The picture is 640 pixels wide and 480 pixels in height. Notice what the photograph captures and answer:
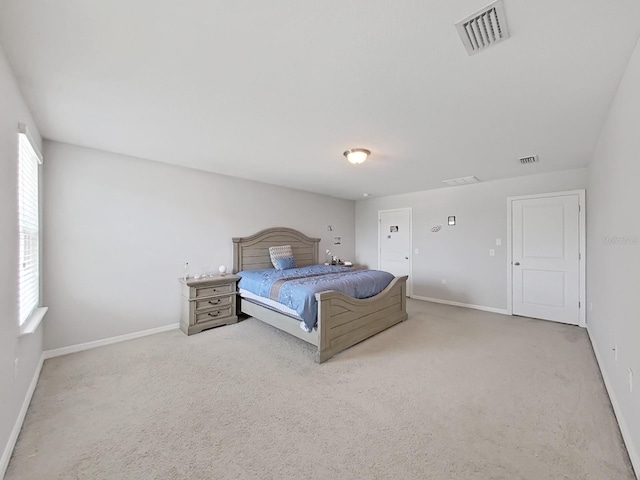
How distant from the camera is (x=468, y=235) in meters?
4.87

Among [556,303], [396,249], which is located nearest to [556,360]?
[556,303]

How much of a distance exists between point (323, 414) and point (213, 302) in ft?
8.06

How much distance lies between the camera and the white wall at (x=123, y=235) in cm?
296

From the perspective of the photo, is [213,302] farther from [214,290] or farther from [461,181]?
[461,181]

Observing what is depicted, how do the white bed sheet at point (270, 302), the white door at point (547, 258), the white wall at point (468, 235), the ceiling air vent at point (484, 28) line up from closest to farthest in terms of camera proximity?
1. the ceiling air vent at point (484, 28)
2. the white bed sheet at point (270, 302)
3. the white door at point (547, 258)
4. the white wall at point (468, 235)

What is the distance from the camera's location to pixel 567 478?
1439 millimetres

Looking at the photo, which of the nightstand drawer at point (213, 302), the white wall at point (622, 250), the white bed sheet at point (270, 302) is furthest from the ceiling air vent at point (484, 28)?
the nightstand drawer at point (213, 302)

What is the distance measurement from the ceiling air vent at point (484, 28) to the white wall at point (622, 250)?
80 centimetres

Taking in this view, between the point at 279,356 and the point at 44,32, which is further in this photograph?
the point at 279,356

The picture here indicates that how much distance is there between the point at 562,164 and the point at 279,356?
451cm

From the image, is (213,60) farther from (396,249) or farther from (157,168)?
(396,249)

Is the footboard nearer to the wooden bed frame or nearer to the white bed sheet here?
the wooden bed frame

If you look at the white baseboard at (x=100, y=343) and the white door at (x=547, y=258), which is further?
the white door at (x=547, y=258)

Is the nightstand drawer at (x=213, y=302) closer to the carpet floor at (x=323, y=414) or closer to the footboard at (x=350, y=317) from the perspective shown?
the carpet floor at (x=323, y=414)
